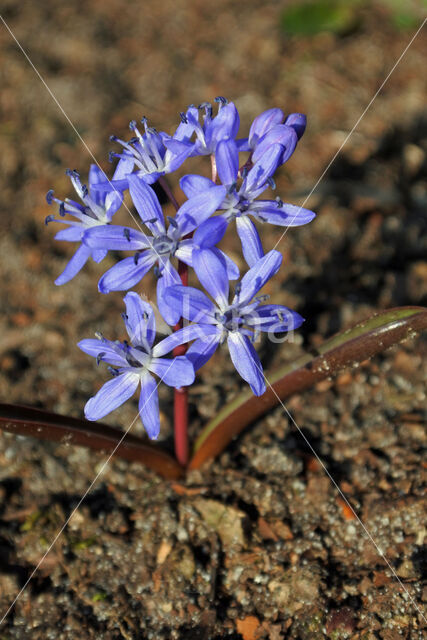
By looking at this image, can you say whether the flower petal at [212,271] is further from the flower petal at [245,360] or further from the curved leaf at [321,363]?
the curved leaf at [321,363]

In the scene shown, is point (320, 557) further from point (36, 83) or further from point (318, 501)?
point (36, 83)

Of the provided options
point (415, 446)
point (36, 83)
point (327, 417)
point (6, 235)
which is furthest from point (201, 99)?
point (415, 446)

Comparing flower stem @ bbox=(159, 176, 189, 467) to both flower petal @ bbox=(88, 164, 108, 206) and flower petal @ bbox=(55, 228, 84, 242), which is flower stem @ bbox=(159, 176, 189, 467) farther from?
flower petal @ bbox=(55, 228, 84, 242)

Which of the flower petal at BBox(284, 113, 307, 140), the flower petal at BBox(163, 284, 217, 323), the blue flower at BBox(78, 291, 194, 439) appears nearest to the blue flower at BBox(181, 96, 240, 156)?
the flower petal at BBox(284, 113, 307, 140)

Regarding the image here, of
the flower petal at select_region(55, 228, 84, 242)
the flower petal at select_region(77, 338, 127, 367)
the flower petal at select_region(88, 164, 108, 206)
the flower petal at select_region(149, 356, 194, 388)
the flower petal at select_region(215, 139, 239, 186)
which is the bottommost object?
the flower petal at select_region(77, 338, 127, 367)

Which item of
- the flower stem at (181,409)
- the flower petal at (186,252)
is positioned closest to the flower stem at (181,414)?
the flower stem at (181,409)
